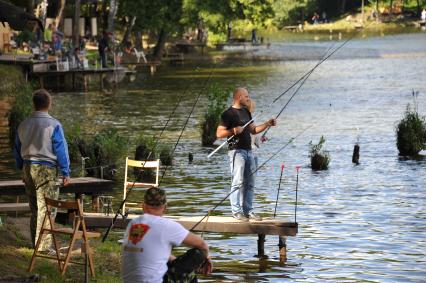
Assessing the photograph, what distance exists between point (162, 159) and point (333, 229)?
25.5 feet

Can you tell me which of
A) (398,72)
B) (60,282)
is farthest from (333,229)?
(398,72)

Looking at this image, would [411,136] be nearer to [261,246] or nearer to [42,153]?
[261,246]

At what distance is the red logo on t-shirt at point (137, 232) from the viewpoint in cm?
977

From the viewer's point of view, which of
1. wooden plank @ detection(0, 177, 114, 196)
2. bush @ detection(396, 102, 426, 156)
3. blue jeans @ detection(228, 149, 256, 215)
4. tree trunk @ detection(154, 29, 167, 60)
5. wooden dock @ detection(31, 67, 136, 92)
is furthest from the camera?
tree trunk @ detection(154, 29, 167, 60)

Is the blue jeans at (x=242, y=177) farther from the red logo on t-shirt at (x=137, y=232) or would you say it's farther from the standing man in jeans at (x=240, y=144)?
the red logo on t-shirt at (x=137, y=232)

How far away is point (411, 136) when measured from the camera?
2898 centimetres

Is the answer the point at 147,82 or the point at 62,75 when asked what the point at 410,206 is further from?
the point at 147,82

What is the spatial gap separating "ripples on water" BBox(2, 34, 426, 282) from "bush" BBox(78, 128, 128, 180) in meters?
1.16

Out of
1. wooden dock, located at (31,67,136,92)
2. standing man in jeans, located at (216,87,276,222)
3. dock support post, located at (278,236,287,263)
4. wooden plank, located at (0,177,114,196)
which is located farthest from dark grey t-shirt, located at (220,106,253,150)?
wooden dock, located at (31,67,136,92)

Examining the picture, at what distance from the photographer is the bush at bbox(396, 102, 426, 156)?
93.8 ft

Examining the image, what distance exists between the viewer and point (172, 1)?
81.2m

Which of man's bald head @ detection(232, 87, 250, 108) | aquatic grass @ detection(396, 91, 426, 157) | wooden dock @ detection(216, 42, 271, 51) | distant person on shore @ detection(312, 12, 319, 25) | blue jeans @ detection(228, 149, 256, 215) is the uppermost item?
man's bald head @ detection(232, 87, 250, 108)

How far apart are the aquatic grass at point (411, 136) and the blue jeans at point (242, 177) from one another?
1317cm

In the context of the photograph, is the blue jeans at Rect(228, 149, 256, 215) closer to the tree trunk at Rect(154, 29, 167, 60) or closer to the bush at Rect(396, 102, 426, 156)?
the bush at Rect(396, 102, 426, 156)
